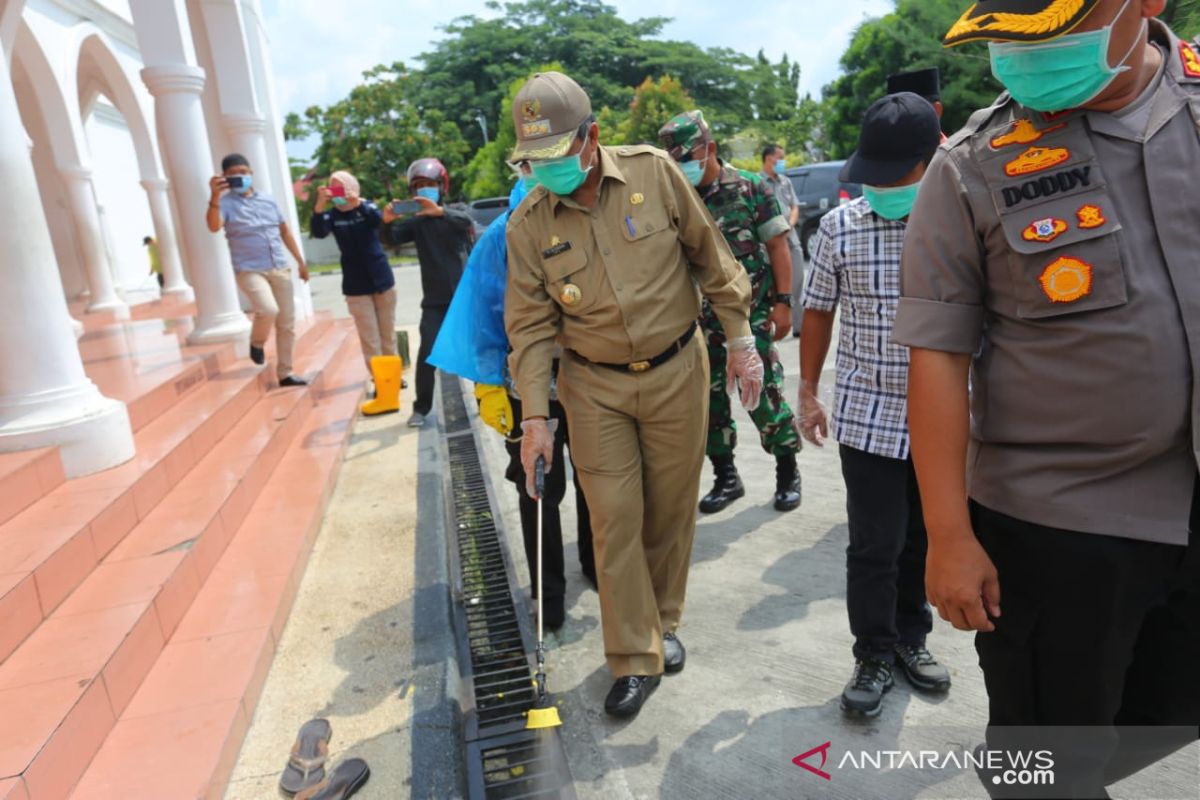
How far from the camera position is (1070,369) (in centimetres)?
138

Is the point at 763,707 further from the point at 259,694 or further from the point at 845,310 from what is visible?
the point at 259,694

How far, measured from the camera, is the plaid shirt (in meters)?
2.47

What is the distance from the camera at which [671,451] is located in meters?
2.75

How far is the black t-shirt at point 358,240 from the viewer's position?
21.4ft

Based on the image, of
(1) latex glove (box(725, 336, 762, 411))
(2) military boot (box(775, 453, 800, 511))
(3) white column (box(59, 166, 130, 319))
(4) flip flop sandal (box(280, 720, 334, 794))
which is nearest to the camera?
(4) flip flop sandal (box(280, 720, 334, 794))

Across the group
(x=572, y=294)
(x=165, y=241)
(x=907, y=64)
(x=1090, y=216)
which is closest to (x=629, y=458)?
(x=572, y=294)

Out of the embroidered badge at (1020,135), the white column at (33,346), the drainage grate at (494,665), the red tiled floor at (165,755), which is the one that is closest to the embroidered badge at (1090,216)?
the embroidered badge at (1020,135)

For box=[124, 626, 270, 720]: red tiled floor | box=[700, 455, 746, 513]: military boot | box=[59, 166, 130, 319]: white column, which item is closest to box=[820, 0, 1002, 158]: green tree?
box=[59, 166, 130, 319]: white column

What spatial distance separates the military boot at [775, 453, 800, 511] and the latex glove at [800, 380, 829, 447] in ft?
4.42

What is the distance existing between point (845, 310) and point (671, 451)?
0.72 m

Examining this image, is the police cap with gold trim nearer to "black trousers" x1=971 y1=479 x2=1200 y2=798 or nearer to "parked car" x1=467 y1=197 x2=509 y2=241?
"black trousers" x1=971 y1=479 x2=1200 y2=798

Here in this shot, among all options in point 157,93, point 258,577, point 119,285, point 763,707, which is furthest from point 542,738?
point 119,285

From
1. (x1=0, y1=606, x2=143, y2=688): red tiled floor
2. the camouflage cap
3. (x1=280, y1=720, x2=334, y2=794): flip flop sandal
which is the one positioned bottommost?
(x1=280, y1=720, x2=334, y2=794): flip flop sandal

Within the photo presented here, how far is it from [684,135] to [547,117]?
4.92 feet
